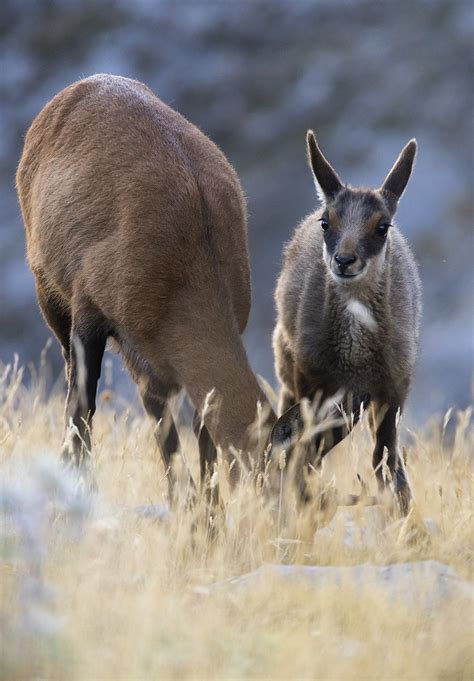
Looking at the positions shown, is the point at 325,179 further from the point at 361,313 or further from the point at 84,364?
the point at 84,364

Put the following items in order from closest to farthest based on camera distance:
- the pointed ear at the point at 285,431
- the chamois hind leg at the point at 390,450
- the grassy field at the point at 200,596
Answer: the grassy field at the point at 200,596
the pointed ear at the point at 285,431
the chamois hind leg at the point at 390,450

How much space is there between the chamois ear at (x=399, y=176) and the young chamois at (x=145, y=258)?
81 centimetres

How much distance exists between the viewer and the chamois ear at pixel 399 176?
22.6ft

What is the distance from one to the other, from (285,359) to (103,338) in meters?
1.41

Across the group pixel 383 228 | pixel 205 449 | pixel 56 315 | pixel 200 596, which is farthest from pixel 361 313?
pixel 200 596

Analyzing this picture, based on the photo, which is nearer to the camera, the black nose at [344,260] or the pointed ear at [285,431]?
the pointed ear at [285,431]

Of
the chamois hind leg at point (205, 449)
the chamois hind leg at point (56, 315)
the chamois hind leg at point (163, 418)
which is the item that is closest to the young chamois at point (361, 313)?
the chamois hind leg at point (205, 449)

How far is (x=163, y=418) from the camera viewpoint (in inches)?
261

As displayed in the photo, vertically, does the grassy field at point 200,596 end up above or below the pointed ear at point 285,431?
below

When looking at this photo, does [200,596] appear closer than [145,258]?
Yes

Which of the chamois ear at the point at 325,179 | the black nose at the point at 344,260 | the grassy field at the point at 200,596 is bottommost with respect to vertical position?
the grassy field at the point at 200,596

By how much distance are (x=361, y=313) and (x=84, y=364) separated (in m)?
1.51

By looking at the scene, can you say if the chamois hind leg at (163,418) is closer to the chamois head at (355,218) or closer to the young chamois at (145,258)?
the young chamois at (145,258)

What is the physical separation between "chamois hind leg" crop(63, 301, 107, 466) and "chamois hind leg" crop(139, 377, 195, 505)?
29 cm
